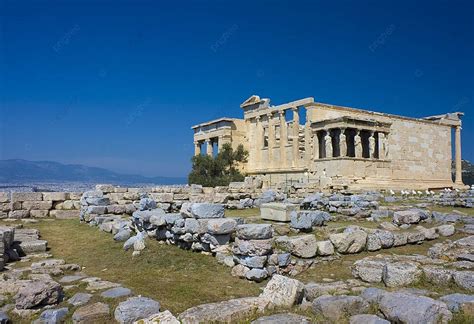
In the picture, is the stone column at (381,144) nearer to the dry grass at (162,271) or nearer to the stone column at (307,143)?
the stone column at (307,143)

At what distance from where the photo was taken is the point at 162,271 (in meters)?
7.28

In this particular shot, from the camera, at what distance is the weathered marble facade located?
107 ft

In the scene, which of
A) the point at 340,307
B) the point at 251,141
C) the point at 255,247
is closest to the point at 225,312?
the point at 340,307

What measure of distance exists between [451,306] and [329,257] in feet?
11.1

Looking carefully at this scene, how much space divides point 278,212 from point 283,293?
5066 millimetres

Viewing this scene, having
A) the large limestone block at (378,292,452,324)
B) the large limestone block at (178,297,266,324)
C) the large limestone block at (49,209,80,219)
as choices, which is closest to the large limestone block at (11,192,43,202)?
the large limestone block at (49,209,80,219)

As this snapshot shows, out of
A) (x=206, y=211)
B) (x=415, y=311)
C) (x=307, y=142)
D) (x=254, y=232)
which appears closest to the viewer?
(x=415, y=311)

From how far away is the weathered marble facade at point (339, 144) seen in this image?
3253cm

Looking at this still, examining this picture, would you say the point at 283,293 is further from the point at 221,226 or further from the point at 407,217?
the point at 407,217

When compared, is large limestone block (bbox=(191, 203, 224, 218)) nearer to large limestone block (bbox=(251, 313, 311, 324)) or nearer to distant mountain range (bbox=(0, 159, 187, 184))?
large limestone block (bbox=(251, 313, 311, 324))

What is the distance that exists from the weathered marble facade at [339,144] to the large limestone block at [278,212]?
1889 centimetres

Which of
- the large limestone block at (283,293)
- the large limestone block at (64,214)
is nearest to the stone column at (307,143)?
the large limestone block at (64,214)

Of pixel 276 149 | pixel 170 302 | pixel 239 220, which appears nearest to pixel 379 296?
pixel 170 302

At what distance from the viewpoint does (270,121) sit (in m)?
40.0
